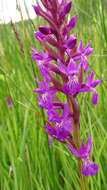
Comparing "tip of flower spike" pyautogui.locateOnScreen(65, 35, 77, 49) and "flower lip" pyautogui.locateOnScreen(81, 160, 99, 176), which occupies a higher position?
"tip of flower spike" pyautogui.locateOnScreen(65, 35, 77, 49)

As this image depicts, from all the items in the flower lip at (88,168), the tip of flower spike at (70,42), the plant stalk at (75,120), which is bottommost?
the flower lip at (88,168)

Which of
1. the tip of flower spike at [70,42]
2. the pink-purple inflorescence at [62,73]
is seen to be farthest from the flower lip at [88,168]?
the tip of flower spike at [70,42]

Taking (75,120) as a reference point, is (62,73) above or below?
above

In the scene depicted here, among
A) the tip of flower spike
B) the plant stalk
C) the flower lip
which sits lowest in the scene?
the flower lip

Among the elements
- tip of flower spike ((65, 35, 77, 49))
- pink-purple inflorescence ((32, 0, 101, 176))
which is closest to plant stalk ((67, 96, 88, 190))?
pink-purple inflorescence ((32, 0, 101, 176))

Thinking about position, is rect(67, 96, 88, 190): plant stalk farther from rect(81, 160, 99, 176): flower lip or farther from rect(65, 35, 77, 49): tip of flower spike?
rect(65, 35, 77, 49): tip of flower spike

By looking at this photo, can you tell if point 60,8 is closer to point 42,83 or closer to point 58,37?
point 58,37

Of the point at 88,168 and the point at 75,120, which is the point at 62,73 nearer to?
the point at 75,120

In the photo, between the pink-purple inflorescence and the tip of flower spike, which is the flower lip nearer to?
the pink-purple inflorescence

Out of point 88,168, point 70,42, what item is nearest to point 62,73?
point 70,42

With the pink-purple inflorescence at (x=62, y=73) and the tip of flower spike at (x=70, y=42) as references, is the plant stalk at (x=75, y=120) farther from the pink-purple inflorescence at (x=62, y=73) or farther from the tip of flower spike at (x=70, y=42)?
the tip of flower spike at (x=70, y=42)
